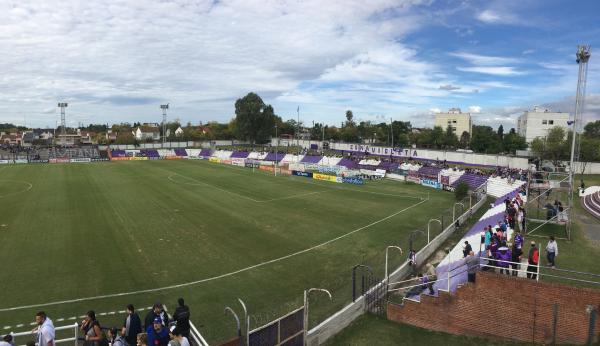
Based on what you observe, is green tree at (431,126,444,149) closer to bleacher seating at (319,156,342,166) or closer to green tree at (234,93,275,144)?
green tree at (234,93,275,144)

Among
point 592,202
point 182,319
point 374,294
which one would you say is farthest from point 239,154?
point 182,319

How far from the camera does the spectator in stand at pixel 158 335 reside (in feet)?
34.3

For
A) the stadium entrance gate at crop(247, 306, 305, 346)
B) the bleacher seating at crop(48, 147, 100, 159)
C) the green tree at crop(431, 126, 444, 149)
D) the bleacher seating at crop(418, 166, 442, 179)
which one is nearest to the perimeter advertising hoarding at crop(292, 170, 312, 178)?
the bleacher seating at crop(418, 166, 442, 179)

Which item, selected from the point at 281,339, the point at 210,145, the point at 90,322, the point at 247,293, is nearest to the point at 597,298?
the point at 281,339

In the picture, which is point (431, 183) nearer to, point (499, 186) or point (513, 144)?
point (499, 186)

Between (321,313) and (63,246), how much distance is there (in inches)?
696

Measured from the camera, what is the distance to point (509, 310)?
13.1 m

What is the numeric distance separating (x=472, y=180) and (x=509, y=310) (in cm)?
3880

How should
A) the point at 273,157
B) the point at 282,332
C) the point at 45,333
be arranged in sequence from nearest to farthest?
the point at 45,333, the point at 282,332, the point at 273,157

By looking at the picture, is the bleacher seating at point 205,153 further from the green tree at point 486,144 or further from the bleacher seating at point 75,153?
the green tree at point 486,144

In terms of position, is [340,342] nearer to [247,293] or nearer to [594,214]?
[247,293]

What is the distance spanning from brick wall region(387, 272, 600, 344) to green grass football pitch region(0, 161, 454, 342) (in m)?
3.65

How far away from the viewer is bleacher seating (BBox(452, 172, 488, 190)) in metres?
47.3

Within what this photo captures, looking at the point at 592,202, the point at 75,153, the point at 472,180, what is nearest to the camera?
the point at 592,202
